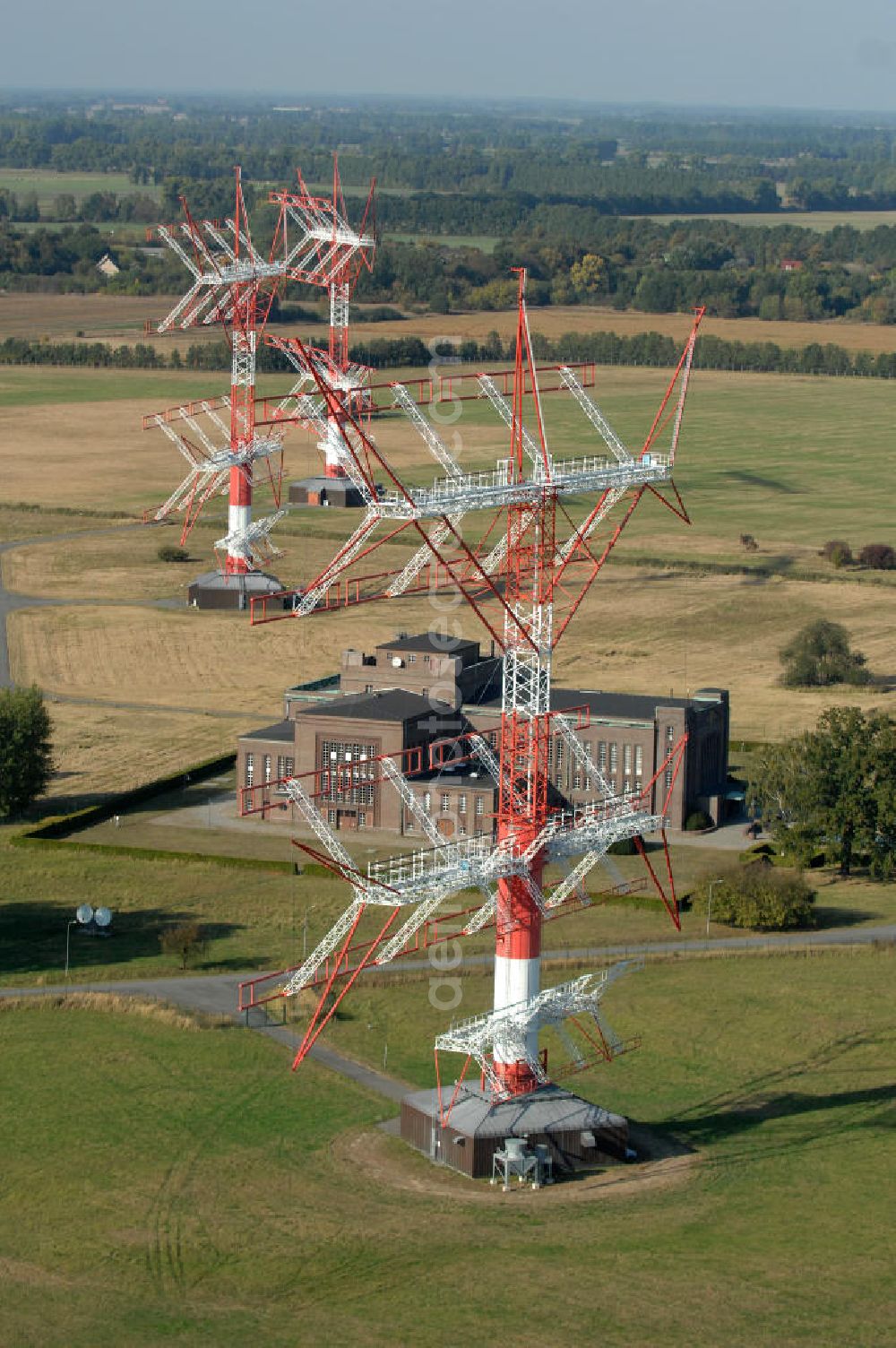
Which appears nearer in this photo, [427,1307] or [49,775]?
[427,1307]

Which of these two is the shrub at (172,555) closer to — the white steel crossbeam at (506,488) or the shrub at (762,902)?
the shrub at (762,902)

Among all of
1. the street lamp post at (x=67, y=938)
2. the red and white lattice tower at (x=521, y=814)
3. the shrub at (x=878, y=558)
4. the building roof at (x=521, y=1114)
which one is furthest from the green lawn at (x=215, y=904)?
the shrub at (x=878, y=558)

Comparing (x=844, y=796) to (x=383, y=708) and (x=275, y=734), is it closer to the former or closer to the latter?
(x=383, y=708)

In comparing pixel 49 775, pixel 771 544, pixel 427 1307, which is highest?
pixel 771 544

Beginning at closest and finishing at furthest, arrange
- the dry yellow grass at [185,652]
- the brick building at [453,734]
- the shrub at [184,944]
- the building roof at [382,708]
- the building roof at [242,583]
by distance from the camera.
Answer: the shrub at [184,944] < the brick building at [453,734] < the building roof at [382,708] < the dry yellow grass at [185,652] < the building roof at [242,583]

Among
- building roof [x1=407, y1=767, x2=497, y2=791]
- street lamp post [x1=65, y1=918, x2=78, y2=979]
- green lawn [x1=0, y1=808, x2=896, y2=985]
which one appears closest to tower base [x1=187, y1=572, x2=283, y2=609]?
green lawn [x1=0, y1=808, x2=896, y2=985]

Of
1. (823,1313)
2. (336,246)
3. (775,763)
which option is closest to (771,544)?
(336,246)

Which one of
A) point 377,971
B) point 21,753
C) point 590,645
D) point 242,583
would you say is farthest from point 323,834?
point 242,583

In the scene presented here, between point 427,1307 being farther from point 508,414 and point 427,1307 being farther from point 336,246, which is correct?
point 336,246
